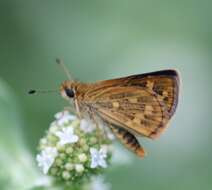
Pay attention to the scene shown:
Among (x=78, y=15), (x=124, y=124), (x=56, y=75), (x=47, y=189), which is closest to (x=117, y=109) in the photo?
(x=124, y=124)

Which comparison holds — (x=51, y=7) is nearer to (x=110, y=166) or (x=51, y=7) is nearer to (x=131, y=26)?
(x=131, y=26)

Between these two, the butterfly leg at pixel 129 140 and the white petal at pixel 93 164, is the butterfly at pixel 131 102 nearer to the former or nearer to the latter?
the butterfly leg at pixel 129 140

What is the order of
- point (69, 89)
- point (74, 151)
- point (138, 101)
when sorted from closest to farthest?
point (74, 151) < point (69, 89) < point (138, 101)

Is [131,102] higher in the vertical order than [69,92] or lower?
lower

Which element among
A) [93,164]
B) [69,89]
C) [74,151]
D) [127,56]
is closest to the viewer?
[93,164]

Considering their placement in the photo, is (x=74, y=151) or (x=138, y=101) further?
(x=138, y=101)

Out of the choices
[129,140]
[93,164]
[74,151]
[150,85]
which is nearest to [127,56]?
[150,85]

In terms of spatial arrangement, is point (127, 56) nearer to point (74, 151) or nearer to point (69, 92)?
point (69, 92)

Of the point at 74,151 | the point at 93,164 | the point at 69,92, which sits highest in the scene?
the point at 69,92
